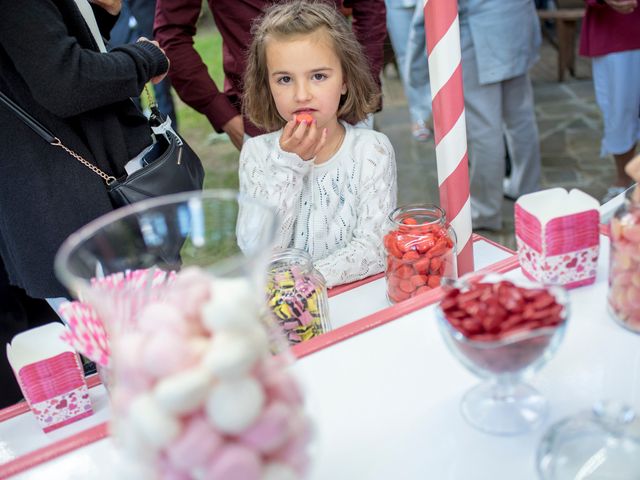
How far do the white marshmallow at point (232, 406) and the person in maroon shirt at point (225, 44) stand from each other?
1404 millimetres

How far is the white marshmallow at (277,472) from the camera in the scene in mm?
506

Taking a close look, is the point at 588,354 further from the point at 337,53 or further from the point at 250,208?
the point at 337,53

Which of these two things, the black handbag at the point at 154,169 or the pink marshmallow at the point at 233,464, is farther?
the black handbag at the point at 154,169

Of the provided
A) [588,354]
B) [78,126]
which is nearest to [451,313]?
[588,354]

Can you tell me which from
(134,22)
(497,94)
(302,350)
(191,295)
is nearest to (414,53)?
(497,94)

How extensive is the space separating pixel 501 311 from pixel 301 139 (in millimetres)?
712

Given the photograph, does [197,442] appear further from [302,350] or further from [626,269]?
[626,269]

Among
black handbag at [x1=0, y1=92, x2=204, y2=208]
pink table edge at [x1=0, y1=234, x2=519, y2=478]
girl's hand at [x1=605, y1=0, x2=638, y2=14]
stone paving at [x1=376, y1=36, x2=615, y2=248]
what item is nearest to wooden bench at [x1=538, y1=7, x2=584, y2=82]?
stone paving at [x1=376, y1=36, x2=615, y2=248]

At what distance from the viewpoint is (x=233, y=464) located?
1.58 ft

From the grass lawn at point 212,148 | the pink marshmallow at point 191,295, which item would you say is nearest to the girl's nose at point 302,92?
the pink marshmallow at point 191,295

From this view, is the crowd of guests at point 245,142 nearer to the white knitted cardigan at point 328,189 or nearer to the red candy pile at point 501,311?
the white knitted cardigan at point 328,189

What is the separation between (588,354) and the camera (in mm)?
782

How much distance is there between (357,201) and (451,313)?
0.73m

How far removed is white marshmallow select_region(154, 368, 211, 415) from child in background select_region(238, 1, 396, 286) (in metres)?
0.77
